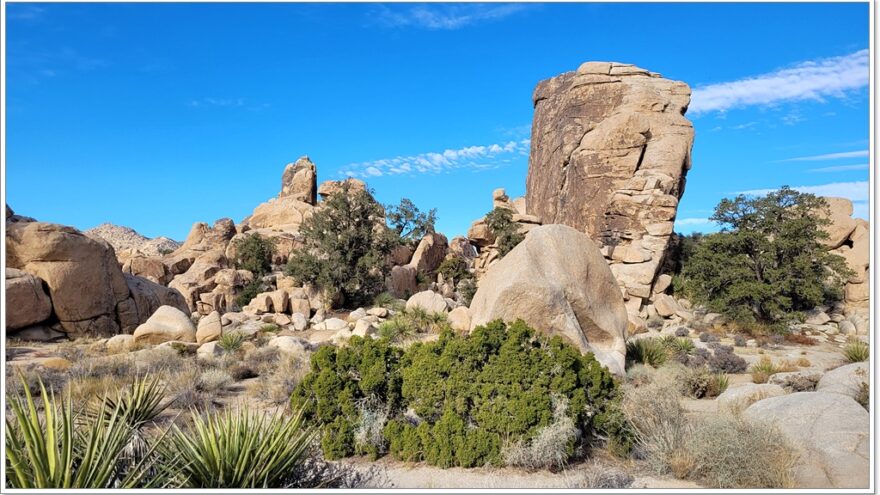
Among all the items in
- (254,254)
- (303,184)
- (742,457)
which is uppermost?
(303,184)

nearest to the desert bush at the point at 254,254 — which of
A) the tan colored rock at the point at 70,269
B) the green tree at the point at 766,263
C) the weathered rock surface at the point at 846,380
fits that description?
the tan colored rock at the point at 70,269

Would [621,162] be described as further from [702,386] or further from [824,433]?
[824,433]

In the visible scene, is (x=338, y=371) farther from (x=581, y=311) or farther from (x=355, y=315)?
(x=355, y=315)

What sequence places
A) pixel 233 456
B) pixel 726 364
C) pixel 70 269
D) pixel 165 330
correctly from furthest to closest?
pixel 70 269, pixel 165 330, pixel 726 364, pixel 233 456

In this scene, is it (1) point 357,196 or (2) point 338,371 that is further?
(1) point 357,196

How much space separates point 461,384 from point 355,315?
19.4 meters

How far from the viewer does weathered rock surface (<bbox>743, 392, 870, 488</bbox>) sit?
5.38 metres

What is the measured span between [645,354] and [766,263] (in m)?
14.4

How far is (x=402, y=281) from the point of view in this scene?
117 feet

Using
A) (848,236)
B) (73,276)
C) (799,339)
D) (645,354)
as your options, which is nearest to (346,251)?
(73,276)

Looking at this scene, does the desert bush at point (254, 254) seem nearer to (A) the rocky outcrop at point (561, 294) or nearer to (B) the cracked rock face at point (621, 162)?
(B) the cracked rock face at point (621, 162)

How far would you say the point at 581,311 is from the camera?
9.80 metres

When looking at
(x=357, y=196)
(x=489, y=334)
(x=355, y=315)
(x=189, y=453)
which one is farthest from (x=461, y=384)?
(x=357, y=196)

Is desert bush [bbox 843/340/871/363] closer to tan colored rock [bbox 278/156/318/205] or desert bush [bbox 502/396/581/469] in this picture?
desert bush [bbox 502/396/581/469]
